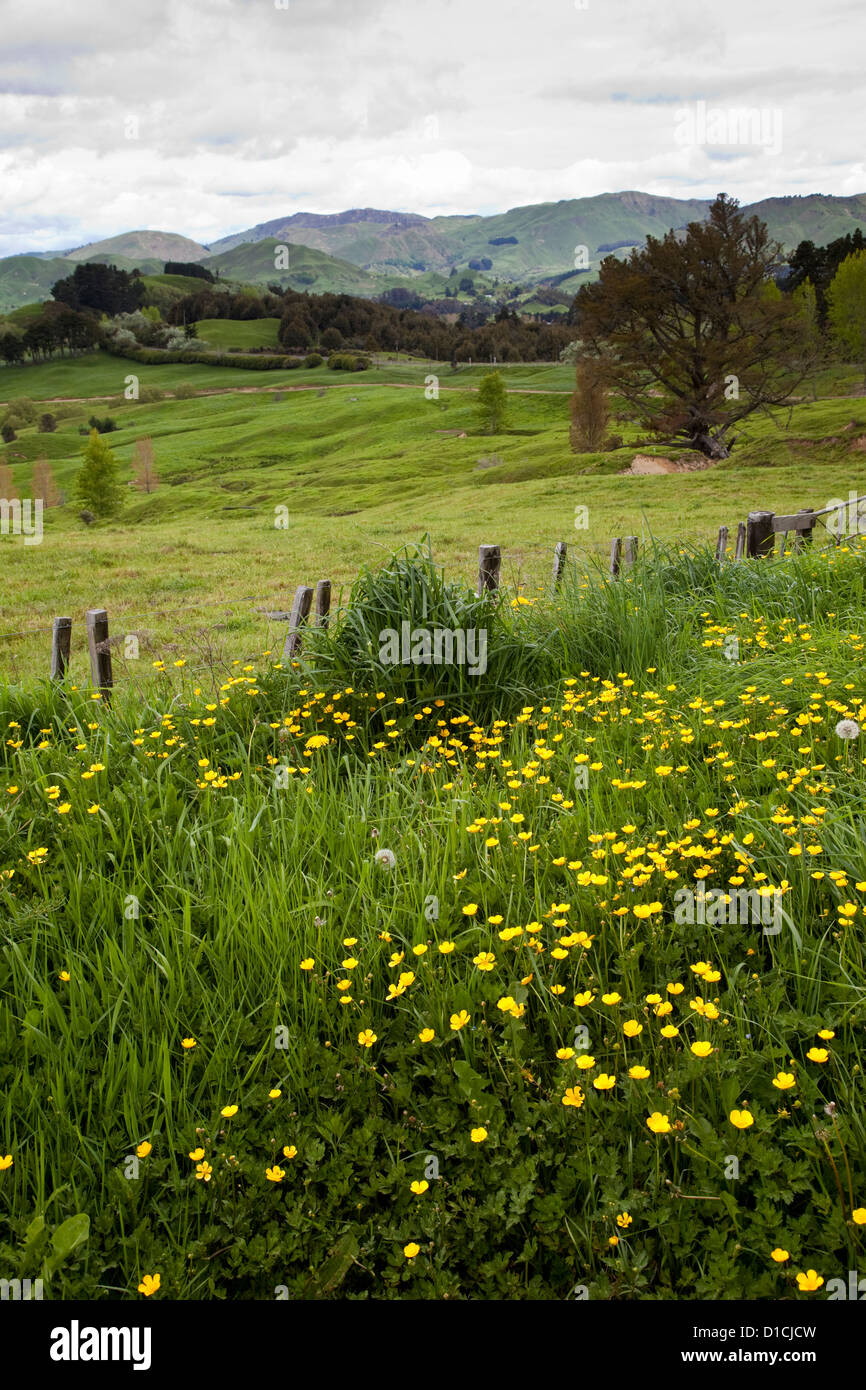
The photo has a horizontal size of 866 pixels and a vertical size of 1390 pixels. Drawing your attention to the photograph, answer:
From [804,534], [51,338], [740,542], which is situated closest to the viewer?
[804,534]

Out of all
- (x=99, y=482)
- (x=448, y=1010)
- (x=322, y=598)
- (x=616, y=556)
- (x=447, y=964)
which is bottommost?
(x=448, y=1010)

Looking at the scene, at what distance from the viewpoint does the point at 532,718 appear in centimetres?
663

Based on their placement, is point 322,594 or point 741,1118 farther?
point 322,594

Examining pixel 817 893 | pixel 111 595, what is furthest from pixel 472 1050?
pixel 111 595

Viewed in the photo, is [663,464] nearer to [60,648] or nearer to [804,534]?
[804,534]

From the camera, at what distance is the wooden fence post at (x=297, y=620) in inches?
304

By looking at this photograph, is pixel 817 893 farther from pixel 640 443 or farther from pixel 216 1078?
pixel 640 443

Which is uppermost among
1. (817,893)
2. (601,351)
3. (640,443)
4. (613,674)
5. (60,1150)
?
(601,351)

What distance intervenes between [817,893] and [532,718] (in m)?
2.98

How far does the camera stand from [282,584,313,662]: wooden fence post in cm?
773

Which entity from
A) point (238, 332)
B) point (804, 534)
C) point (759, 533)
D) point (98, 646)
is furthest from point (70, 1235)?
point (238, 332)

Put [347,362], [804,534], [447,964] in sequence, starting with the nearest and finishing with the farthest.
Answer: [447,964] < [804,534] < [347,362]

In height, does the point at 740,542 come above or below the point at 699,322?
below

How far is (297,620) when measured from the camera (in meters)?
8.07
